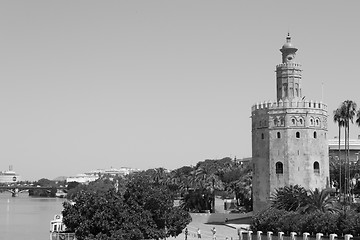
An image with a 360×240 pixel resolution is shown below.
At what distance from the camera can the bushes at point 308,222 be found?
112ft

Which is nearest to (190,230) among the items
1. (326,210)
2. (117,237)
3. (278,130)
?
(278,130)

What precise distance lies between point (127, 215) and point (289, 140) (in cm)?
1800

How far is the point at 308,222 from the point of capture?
36.3 meters

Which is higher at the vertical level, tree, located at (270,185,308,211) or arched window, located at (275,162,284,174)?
arched window, located at (275,162,284,174)

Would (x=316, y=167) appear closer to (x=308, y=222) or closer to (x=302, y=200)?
(x=302, y=200)

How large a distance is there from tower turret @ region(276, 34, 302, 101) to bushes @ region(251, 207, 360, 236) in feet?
41.8

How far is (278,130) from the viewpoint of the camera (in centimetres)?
4997

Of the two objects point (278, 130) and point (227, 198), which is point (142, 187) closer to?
point (278, 130)

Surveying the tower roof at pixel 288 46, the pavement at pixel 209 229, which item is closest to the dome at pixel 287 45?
the tower roof at pixel 288 46

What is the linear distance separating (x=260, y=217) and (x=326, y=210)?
4040 millimetres

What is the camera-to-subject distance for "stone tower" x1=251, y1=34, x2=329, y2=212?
49344mm

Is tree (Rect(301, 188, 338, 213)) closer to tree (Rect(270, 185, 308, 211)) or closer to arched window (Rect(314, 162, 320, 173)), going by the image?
tree (Rect(270, 185, 308, 211))

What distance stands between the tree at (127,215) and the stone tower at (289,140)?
12.3 m

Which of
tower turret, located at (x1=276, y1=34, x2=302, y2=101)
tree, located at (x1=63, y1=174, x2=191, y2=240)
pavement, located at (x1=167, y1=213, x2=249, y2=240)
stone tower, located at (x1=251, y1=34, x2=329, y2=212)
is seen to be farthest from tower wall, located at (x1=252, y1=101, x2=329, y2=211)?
tree, located at (x1=63, y1=174, x2=191, y2=240)
